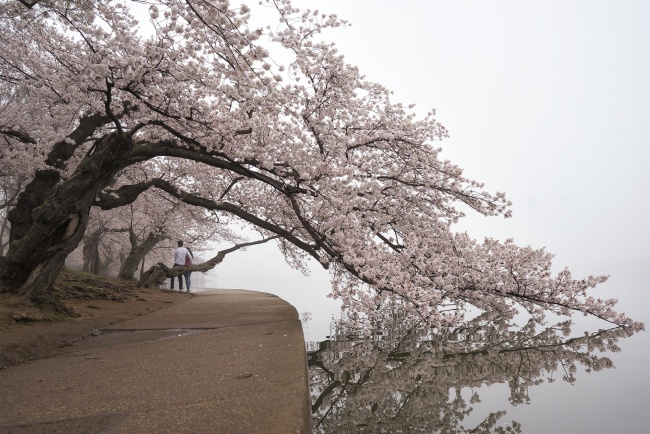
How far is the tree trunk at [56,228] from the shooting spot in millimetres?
6273

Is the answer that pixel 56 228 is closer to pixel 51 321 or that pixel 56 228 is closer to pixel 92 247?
pixel 51 321

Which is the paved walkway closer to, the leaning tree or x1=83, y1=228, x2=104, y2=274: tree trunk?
the leaning tree

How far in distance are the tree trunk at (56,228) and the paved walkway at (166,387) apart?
2.10m

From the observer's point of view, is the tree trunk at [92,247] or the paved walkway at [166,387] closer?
the paved walkway at [166,387]

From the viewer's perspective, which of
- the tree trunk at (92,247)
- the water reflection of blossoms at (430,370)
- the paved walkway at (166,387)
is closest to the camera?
the paved walkway at (166,387)

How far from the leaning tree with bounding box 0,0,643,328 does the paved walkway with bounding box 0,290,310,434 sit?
2205 mm

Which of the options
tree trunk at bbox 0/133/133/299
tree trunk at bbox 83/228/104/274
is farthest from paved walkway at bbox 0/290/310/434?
tree trunk at bbox 83/228/104/274

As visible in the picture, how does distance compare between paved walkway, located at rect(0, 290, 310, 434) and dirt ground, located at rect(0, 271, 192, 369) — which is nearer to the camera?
paved walkway, located at rect(0, 290, 310, 434)

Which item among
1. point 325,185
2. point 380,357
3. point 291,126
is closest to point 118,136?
point 291,126

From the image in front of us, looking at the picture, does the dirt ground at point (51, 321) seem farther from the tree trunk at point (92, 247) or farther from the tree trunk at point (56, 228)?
the tree trunk at point (92, 247)

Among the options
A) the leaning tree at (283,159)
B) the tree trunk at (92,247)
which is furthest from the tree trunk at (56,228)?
the tree trunk at (92,247)

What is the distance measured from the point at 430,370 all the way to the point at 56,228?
6467 millimetres

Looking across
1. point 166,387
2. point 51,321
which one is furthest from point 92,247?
point 166,387

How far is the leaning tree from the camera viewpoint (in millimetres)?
6027
